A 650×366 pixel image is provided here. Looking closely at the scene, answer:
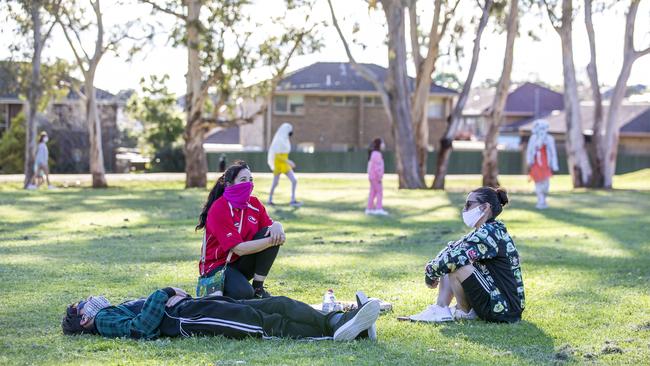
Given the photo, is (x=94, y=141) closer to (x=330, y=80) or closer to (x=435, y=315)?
(x=330, y=80)

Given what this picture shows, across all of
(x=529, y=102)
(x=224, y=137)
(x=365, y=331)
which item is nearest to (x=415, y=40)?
(x=365, y=331)

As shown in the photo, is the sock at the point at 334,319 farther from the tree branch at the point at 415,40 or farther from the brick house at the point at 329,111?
the brick house at the point at 329,111

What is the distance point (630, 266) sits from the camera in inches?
544

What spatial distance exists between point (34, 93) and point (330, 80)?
30.8 m

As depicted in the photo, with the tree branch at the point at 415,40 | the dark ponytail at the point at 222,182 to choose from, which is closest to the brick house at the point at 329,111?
the tree branch at the point at 415,40

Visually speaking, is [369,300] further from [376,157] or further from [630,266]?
[376,157]

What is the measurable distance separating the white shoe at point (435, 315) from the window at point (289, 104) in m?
58.7

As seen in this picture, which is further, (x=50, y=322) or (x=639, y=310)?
(x=639, y=310)

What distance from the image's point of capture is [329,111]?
6800 cm

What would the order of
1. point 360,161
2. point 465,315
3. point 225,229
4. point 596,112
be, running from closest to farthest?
point 225,229
point 465,315
point 596,112
point 360,161

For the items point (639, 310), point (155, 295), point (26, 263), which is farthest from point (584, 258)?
point (155, 295)

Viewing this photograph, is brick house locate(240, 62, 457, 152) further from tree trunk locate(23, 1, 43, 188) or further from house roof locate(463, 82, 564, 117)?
tree trunk locate(23, 1, 43, 188)

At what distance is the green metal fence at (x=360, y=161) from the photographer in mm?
62969

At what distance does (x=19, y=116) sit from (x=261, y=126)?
18.9 metres
